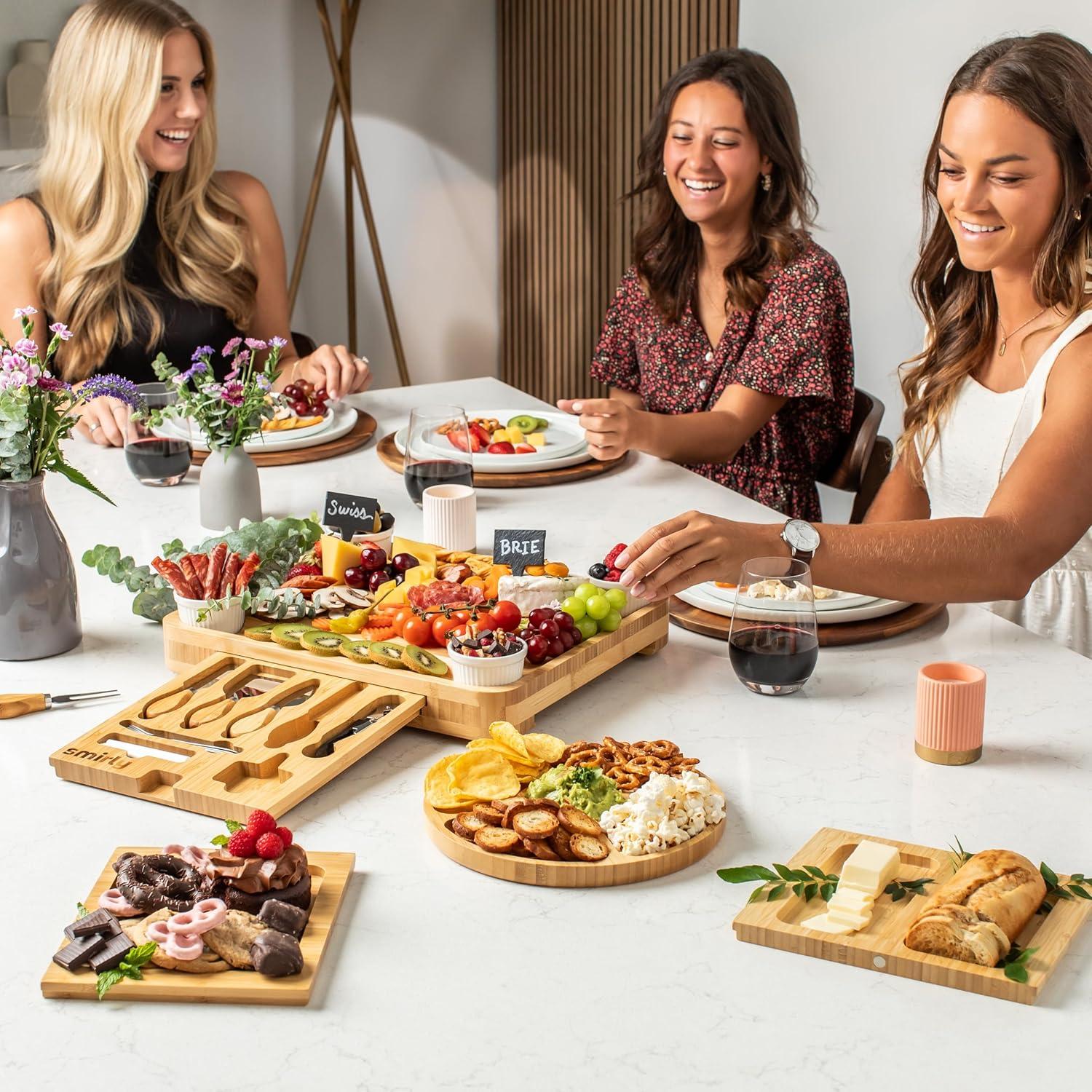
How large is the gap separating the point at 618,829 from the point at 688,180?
179cm

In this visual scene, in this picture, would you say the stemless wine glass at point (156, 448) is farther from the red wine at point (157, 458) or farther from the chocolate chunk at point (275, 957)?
the chocolate chunk at point (275, 957)

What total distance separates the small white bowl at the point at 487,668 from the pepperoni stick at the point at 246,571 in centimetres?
33

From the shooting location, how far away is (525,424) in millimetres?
2559

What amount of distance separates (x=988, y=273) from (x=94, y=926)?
1622 millimetres

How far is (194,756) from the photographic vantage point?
1.34 m

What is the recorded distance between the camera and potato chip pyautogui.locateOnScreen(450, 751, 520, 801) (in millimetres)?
1245

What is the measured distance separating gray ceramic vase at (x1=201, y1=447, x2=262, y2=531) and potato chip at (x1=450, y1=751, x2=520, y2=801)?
0.90 meters

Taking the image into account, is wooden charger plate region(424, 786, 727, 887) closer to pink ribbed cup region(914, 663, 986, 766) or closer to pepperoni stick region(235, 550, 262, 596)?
pink ribbed cup region(914, 663, 986, 766)

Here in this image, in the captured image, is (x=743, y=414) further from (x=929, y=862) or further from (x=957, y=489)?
(x=929, y=862)

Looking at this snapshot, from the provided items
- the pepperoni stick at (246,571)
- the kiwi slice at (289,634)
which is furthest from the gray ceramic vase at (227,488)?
the kiwi slice at (289,634)

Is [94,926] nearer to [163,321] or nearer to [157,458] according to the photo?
[157,458]

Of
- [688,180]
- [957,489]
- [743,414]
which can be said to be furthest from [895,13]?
[957,489]

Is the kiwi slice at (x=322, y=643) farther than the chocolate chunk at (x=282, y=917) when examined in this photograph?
Yes

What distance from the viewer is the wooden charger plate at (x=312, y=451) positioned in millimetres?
2447
